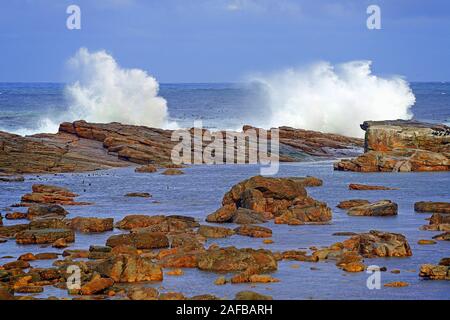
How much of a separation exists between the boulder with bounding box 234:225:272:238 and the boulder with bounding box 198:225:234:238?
483 mm

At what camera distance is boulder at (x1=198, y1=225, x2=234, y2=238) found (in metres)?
35.5

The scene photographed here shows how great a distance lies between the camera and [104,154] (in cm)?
6925

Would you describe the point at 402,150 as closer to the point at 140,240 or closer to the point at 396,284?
the point at 140,240

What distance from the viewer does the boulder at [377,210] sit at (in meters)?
41.3

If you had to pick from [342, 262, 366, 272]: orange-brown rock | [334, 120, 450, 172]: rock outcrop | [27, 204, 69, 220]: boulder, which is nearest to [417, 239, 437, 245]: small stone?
[342, 262, 366, 272]: orange-brown rock

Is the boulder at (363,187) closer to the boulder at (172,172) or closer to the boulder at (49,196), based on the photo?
the boulder at (172,172)

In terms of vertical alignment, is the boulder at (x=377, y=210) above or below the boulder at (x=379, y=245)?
above

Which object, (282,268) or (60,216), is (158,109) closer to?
(60,216)

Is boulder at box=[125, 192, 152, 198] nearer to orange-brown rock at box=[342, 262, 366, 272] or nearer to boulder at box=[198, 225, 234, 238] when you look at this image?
boulder at box=[198, 225, 234, 238]

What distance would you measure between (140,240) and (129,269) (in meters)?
5.56

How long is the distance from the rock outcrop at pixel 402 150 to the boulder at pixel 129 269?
38.2 metres

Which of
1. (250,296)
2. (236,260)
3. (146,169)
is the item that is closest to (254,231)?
(236,260)

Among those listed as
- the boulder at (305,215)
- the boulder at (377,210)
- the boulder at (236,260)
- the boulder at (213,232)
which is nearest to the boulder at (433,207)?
the boulder at (377,210)

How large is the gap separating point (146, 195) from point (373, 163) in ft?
66.2
